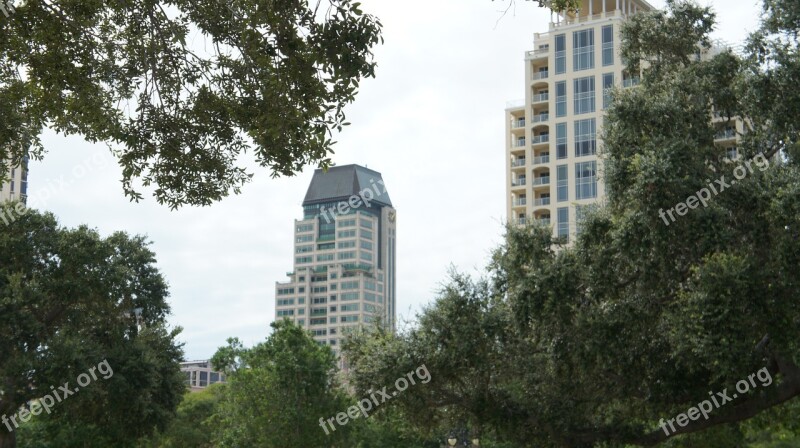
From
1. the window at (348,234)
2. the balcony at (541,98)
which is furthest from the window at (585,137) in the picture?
the window at (348,234)

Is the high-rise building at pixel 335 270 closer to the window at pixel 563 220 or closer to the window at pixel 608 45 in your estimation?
the window at pixel 563 220

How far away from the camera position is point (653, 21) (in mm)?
23297

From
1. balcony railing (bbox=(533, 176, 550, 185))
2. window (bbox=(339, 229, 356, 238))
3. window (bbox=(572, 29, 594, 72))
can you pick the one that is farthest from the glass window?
window (bbox=(339, 229, 356, 238))

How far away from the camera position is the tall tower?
78.2m

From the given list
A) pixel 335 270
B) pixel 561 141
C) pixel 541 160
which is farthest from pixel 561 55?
pixel 335 270

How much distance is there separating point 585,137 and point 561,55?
Result: 24.2 feet

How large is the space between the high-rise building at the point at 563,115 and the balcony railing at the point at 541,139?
3 cm

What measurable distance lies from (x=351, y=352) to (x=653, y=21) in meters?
11.2

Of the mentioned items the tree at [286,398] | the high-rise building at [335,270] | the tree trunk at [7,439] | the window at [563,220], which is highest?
the high-rise building at [335,270]

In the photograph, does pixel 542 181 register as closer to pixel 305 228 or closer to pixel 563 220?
pixel 563 220

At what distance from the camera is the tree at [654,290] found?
1769cm

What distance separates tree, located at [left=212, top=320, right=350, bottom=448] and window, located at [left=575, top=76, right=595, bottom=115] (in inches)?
1897

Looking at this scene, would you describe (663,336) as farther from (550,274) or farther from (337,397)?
(337,397)

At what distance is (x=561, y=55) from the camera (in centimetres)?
8100
